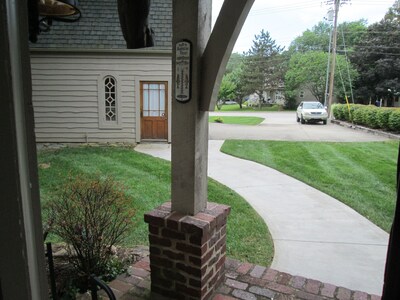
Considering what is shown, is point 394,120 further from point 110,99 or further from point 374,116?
point 110,99

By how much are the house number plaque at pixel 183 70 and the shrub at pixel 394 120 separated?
491 inches

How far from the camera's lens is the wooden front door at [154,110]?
33.4ft

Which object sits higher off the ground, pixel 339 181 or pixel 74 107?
pixel 74 107

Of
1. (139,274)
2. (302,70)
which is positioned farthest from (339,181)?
(302,70)

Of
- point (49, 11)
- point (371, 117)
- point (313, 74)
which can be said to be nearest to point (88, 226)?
point (49, 11)

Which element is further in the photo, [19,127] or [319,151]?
[319,151]

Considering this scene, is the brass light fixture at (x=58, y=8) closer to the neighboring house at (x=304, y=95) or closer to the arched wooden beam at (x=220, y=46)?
the arched wooden beam at (x=220, y=46)

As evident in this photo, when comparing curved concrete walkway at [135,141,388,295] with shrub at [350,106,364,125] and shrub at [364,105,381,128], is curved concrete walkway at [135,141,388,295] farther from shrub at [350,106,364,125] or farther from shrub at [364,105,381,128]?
shrub at [350,106,364,125]

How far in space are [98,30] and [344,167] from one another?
7835 millimetres

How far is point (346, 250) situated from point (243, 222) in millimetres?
1232

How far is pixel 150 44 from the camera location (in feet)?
6.97

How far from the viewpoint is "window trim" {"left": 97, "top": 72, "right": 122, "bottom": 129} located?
10155 mm

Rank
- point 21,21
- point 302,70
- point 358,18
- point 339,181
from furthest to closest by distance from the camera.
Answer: point 358,18 < point 302,70 < point 339,181 < point 21,21

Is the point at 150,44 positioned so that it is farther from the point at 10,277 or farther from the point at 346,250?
the point at 346,250
